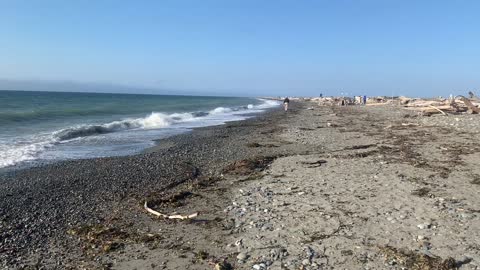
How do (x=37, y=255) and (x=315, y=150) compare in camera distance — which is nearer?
(x=37, y=255)

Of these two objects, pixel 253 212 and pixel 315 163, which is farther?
pixel 315 163

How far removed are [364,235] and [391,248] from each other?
581 millimetres

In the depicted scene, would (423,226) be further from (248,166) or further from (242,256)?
(248,166)

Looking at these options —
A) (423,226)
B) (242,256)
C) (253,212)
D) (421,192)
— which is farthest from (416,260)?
(421,192)

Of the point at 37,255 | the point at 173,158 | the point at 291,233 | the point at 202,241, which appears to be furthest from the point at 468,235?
the point at 173,158

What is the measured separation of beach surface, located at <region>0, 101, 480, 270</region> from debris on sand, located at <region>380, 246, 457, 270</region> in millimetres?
16

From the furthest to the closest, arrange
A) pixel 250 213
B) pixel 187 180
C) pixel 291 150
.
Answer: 1. pixel 291 150
2. pixel 187 180
3. pixel 250 213

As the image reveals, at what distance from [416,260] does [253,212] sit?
10.4 ft

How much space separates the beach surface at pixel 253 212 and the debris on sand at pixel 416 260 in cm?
2

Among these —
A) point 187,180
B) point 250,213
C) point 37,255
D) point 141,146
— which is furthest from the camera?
point 141,146

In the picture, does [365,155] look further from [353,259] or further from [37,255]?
[37,255]

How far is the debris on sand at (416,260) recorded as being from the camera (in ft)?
17.3

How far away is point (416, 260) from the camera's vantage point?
5449mm

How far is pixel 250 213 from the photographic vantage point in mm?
7762
